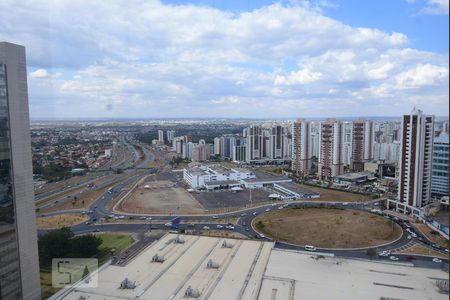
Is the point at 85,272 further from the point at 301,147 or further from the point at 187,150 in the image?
the point at 187,150

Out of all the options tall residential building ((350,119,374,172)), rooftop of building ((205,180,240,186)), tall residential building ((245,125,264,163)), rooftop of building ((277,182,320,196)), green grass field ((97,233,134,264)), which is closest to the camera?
green grass field ((97,233,134,264))

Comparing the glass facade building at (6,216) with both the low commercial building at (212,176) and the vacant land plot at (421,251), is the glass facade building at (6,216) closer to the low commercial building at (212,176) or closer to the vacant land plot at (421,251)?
the vacant land plot at (421,251)

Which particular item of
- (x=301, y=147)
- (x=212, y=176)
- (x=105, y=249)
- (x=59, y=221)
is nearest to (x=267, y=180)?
(x=212, y=176)

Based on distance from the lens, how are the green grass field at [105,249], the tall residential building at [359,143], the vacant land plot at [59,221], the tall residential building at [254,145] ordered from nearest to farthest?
the green grass field at [105,249] < the vacant land plot at [59,221] < the tall residential building at [359,143] < the tall residential building at [254,145]

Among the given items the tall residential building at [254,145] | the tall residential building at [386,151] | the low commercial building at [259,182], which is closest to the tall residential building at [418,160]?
the low commercial building at [259,182]

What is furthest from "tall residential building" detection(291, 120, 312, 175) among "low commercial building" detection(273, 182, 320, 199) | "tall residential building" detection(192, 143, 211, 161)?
→ "tall residential building" detection(192, 143, 211, 161)

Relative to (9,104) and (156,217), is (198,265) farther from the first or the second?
(156,217)

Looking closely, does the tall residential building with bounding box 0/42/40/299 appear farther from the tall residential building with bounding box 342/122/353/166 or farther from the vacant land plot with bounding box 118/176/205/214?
the tall residential building with bounding box 342/122/353/166

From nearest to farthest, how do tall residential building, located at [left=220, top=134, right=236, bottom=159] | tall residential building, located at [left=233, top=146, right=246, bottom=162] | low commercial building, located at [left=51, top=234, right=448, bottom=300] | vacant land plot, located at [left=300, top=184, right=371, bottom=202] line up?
low commercial building, located at [left=51, top=234, right=448, bottom=300] → vacant land plot, located at [left=300, top=184, right=371, bottom=202] → tall residential building, located at [left=233, top=146, right=246, bottom=162] → tall residential building, located at [left=220, top=134, right=236, bottom=159]
